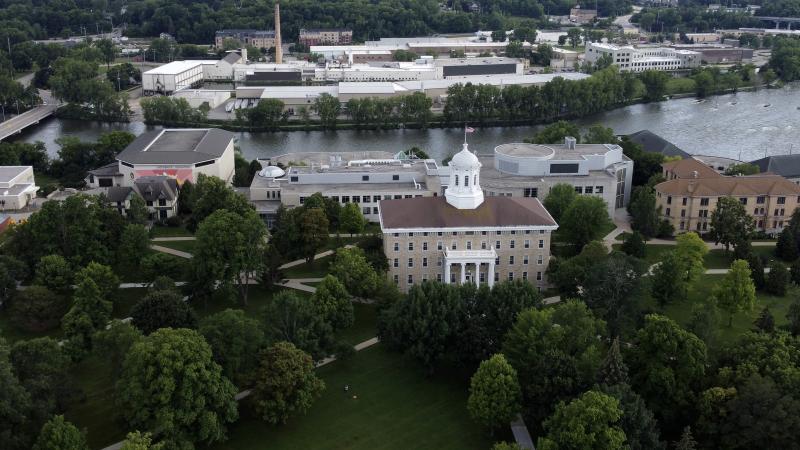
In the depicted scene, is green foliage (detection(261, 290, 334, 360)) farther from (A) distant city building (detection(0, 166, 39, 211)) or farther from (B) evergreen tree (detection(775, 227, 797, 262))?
(A) distant city building (detection(0, 166, 39, 211))

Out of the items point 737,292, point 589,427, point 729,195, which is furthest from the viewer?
point 729,195

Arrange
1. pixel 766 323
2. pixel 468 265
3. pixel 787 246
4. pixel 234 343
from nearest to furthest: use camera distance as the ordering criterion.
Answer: pixel 234 343
pixel 766 323
pixel 468 265
pixel 787 246

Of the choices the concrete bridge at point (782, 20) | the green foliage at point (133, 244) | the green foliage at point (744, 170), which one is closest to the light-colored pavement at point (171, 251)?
the green foliage at point (133, 244)

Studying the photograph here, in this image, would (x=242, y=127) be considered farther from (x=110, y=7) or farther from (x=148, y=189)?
(x=110, y=7)

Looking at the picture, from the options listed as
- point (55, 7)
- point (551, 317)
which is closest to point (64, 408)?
point (551, 317)

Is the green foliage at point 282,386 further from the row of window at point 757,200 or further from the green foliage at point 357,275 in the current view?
the row of window at point 757,200

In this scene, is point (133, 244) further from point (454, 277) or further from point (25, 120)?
point (25, 120)

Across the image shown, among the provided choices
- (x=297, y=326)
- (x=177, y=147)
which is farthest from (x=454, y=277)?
(x=177, y=147)
